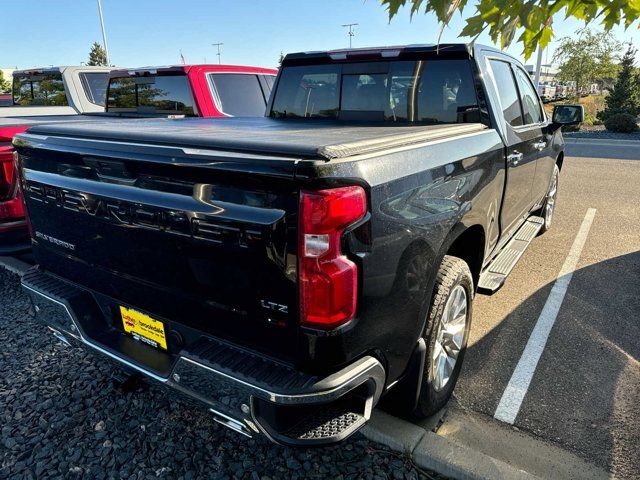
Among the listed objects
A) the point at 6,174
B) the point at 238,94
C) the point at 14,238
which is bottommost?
the point at 14,238

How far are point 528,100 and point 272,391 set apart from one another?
12.8 feet

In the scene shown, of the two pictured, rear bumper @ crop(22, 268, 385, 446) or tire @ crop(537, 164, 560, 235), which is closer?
rear bumper @ crop(22, 268, 385, 446)

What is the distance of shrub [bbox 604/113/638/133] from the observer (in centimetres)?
1950

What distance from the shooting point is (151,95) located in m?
6.20

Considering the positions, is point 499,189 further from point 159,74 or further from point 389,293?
point 159,74

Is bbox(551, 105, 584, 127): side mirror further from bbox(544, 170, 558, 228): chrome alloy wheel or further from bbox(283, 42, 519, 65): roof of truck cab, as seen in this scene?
bbox(283, 42, 519, 65): roof of truck cab

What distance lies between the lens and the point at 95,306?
97.7 inches

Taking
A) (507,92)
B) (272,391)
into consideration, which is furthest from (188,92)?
(272,391)

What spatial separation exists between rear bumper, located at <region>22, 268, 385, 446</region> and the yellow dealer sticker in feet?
→ 0.41

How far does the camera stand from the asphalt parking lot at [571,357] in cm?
252

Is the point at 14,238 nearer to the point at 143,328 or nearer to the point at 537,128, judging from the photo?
the point at 143,328

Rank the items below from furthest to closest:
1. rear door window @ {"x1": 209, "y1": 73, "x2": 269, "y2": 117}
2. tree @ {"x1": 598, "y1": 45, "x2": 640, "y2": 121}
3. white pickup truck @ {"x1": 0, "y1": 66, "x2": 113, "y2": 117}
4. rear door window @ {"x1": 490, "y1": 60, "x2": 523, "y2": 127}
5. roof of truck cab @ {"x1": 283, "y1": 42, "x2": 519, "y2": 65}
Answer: tree @ {"x1": 598, "y1": 45, "x2": 640, "y2": 121}, white pickup truck @ {"x1": 0, "y1": 66, "x2": 113, "y2": 117}, rear door window @ {"x1": 209, "y1": 73, "x2": 269, "y2": 117}, rear door window @ {"x1": 490, "y1": 60, "x2": 523, "y2": 127}, roof of truck cab @ {"x1": 283, "y1": 42, "x2": 519, "y2": 65}

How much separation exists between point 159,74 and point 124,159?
4484 mm

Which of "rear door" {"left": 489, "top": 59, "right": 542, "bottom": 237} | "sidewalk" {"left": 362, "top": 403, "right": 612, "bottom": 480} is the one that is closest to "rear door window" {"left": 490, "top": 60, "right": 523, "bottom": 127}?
"rear door" {"left": 489, "top": 59, "right": 542, "bottom": 237}
